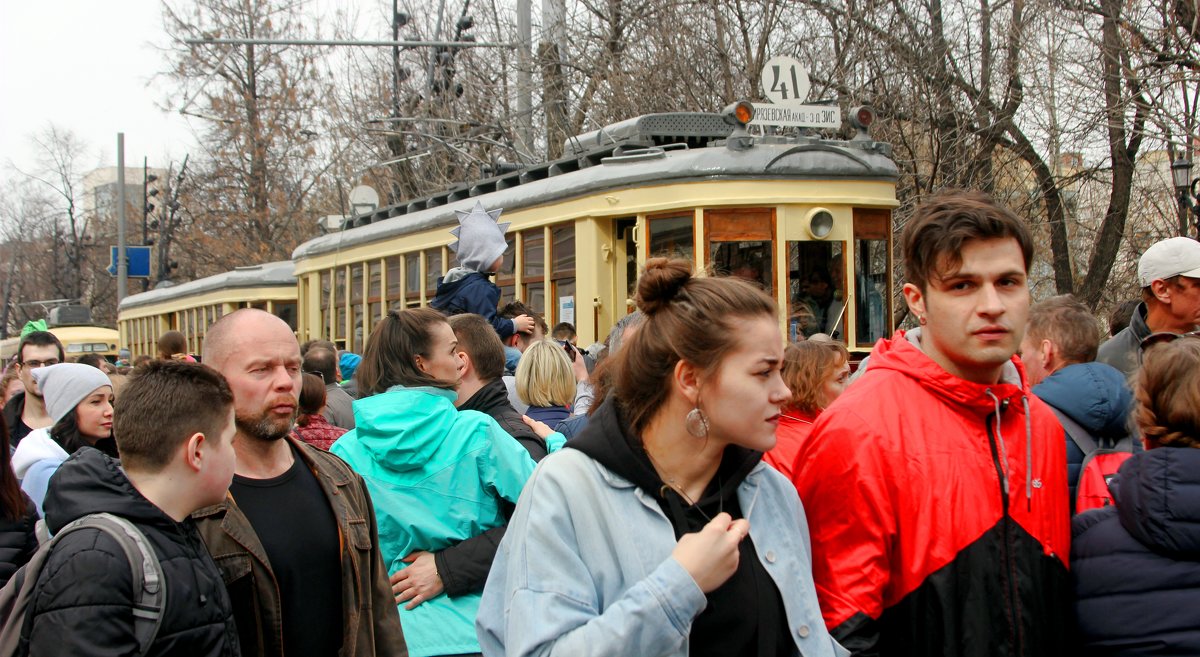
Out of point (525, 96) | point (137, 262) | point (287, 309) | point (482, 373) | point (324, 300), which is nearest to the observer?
point (482, 373)

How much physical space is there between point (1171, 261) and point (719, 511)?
304 centimetres

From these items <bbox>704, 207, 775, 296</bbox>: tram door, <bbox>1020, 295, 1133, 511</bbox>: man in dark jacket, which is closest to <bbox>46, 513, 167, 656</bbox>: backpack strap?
<bbox>1020, 295, 1133, 511</bbox>: man in dark jacket

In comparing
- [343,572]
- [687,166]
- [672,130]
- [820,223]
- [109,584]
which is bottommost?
[343,572]

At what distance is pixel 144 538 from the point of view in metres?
2.64

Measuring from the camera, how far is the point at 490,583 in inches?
95.0

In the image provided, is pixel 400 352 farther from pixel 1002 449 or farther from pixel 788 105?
pixel 788 105

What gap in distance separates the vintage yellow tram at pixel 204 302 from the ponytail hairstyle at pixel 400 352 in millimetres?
16001

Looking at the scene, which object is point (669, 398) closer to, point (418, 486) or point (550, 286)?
point (418, 486)

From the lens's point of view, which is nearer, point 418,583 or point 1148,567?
point 1148,567

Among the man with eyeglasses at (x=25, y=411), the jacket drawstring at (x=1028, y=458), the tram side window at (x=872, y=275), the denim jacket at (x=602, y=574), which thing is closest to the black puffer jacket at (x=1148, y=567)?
the jacket drawstring at (x=1028, y=458)

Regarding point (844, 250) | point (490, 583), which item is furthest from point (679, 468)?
point (844, 250)

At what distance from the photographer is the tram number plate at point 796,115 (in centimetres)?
1112

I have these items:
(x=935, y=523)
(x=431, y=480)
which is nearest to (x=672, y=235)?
(x=431, y=480)

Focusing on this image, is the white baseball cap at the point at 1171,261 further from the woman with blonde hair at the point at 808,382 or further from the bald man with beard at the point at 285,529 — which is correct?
the bald man with beard at the point at 285,529
